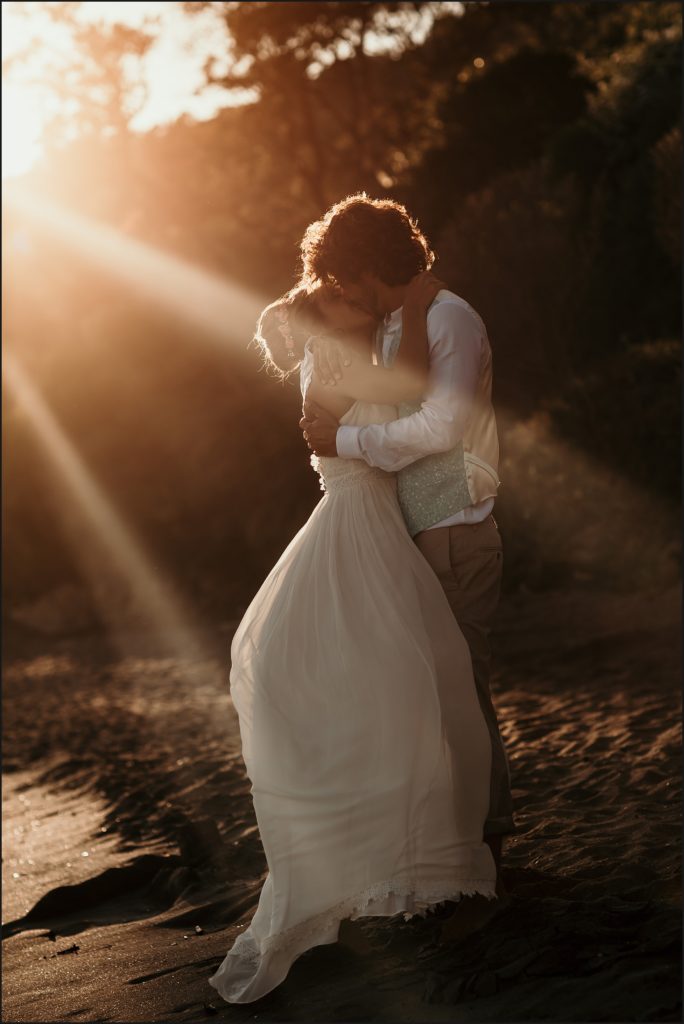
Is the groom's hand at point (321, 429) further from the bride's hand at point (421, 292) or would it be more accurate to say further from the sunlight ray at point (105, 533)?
the sunlight ray at point (105, 533)

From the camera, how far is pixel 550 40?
96.8ft

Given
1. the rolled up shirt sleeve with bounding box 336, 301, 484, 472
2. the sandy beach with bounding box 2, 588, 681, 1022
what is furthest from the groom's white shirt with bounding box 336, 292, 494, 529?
the sandy beach with bounding box 2, 588, 681, 1022

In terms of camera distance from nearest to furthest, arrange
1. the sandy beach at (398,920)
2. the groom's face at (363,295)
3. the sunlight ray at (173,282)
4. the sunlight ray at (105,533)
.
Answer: the sandy beach at (398,920) → the groom's face at (363,295) → the sunlight ray at (105,533) → the sunlight ray at (173,282)

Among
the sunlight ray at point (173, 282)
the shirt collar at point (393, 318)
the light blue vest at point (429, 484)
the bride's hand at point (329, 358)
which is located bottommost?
the light blue vest at point (429, 484)

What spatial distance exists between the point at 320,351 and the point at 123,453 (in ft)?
62.7

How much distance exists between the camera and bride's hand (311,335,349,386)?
4.09 m

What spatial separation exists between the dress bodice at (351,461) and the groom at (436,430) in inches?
2.2

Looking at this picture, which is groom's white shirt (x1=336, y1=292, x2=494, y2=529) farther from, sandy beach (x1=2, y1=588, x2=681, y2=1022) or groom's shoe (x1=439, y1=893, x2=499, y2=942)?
sandy beach (x1=2, y1=588, x2=681, y2=1022)

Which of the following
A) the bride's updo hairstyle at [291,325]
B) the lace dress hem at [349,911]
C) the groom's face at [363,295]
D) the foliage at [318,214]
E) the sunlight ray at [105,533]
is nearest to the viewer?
the lace dress hem at [349,911]

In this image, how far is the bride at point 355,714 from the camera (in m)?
3.93

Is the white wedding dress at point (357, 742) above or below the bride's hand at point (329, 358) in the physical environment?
below

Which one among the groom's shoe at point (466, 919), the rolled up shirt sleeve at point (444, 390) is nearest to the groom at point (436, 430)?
the rolled up shirt sleeve at point (444, 390)

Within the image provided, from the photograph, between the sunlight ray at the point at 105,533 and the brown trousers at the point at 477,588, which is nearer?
the brown trousers at the point at 477,588

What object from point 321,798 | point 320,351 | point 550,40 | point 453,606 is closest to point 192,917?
point 321,798
